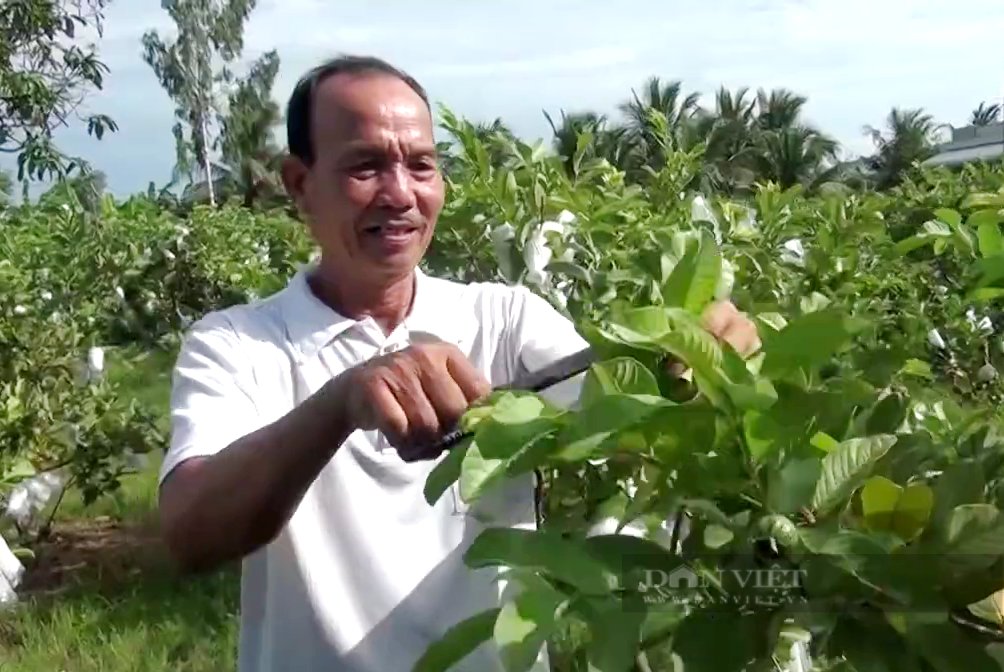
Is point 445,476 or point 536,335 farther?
point 536,335

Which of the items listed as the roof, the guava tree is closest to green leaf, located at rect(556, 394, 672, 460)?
the guava tree

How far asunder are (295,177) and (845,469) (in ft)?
3.20

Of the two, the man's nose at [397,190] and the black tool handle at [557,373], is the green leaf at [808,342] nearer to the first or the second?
the black tool handle at [557,373]

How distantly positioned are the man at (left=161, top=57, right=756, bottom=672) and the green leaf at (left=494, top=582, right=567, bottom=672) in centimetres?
45

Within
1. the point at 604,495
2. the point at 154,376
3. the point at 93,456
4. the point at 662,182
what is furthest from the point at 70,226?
the point at 604,495

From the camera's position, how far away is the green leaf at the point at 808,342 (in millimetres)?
797

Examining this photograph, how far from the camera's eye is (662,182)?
2.70 metres

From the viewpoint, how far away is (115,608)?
4.11 m

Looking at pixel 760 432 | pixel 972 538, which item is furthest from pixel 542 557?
pixel 972 538

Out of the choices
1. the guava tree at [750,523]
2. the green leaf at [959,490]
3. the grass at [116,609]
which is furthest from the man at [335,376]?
the grass at [116,609]

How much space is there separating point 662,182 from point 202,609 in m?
2.30

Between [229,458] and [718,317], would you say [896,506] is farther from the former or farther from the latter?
[229,458]

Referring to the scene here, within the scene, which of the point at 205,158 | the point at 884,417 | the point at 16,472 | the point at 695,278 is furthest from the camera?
the point at 205,158

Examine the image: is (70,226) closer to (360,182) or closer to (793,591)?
(360,182)
